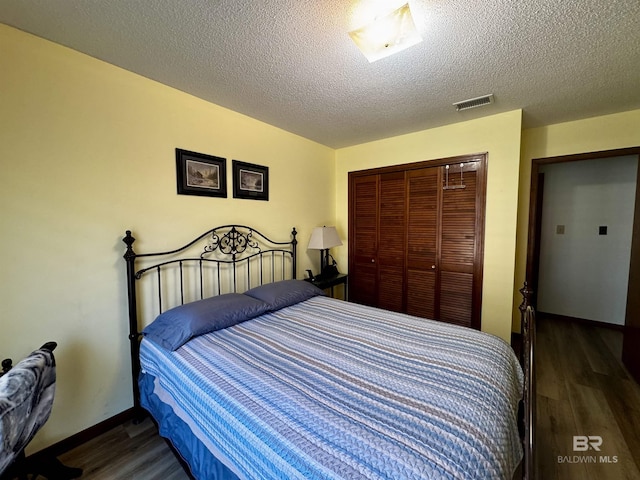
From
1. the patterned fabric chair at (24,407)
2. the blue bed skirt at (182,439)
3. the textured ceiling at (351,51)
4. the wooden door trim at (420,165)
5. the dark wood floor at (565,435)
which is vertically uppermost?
the textured ceiling at (351,51)

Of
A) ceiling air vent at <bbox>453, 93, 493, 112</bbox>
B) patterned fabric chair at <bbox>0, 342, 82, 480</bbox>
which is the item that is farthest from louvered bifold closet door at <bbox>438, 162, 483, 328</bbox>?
patterned fabric chair at <bbox>0, 342, 82, 480</bbox>

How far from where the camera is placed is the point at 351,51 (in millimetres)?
1618

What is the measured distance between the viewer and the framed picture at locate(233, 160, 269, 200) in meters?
2.47

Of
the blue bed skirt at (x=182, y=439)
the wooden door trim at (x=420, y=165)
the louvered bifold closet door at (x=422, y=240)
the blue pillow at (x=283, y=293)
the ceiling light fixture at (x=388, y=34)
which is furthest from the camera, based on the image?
the louvered bifold closet door at (x=422, y=240)

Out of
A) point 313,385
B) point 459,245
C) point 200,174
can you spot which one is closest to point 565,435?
point 459,245

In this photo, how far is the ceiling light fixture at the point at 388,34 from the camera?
128 cm

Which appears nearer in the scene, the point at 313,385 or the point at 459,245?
the point at 313,385

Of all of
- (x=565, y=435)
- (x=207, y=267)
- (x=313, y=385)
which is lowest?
(x=565, y=435)

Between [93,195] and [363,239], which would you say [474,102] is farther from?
[93,195]

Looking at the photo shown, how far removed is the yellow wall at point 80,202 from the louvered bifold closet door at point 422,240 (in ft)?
7.50

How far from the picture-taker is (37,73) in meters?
1.49

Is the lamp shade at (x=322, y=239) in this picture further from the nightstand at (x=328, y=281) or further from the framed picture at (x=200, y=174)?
the framed picture at (x=200, y=174)

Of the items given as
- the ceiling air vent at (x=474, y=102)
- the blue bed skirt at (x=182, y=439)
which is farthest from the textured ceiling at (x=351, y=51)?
the blue bed skirt at (x=182, y=439)

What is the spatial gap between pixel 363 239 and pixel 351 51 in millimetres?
2297
